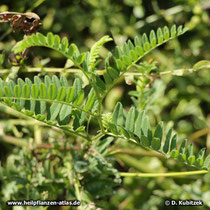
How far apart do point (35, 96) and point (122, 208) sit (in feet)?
2.68

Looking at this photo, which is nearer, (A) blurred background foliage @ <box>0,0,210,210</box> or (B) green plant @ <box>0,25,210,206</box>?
(B) green plant @ <box>0,25,210,206</box>

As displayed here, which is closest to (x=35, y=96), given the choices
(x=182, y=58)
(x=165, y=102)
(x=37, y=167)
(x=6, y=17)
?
(x=6, y=17)

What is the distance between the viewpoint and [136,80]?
1180mm

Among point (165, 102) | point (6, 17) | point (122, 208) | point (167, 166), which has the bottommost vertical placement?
point (122, 208)

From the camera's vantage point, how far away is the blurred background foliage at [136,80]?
120cm

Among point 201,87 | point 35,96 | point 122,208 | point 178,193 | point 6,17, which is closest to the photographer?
point 35,96

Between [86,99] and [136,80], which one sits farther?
[136,80]

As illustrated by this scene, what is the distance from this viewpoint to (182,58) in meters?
1.54

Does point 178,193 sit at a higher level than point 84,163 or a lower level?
lower

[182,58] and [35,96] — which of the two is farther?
[182,58]

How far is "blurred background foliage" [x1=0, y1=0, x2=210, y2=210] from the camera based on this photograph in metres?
1.20

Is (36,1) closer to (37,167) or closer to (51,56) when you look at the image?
(51,56)

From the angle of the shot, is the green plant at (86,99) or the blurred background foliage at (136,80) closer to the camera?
the green plant at (86,99)

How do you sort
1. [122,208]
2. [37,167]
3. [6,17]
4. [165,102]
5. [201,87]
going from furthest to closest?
[201,87]
[165,102]
[122,208]
[37,167]
[6,17]
